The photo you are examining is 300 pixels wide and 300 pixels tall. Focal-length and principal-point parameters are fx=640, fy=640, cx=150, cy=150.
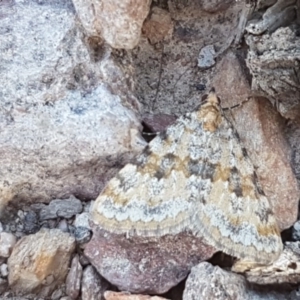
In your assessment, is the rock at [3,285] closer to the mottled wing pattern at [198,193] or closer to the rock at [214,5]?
the mottled wing pattern at [198,193]

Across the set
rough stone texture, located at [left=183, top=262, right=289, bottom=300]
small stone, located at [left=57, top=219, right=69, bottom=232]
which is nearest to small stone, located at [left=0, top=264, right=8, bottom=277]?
small stone, located at [left=57, top=219, right=69, bottom=232]

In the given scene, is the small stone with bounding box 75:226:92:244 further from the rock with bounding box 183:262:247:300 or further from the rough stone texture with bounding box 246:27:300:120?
the rough stone texture with bounding box 246:27:300:120

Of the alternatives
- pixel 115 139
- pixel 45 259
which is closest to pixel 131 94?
pixel 115 139

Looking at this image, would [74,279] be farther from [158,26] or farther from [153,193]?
[158,26]

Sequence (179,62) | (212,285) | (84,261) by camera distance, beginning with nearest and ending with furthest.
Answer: (212,285) < (84,261) < (179,62)

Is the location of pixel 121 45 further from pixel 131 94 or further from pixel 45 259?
pixel 45 259

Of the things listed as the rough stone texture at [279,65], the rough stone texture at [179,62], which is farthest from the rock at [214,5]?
the rough stone texture at [279,65]

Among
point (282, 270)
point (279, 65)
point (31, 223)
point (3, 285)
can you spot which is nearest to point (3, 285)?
point (3, 285)
